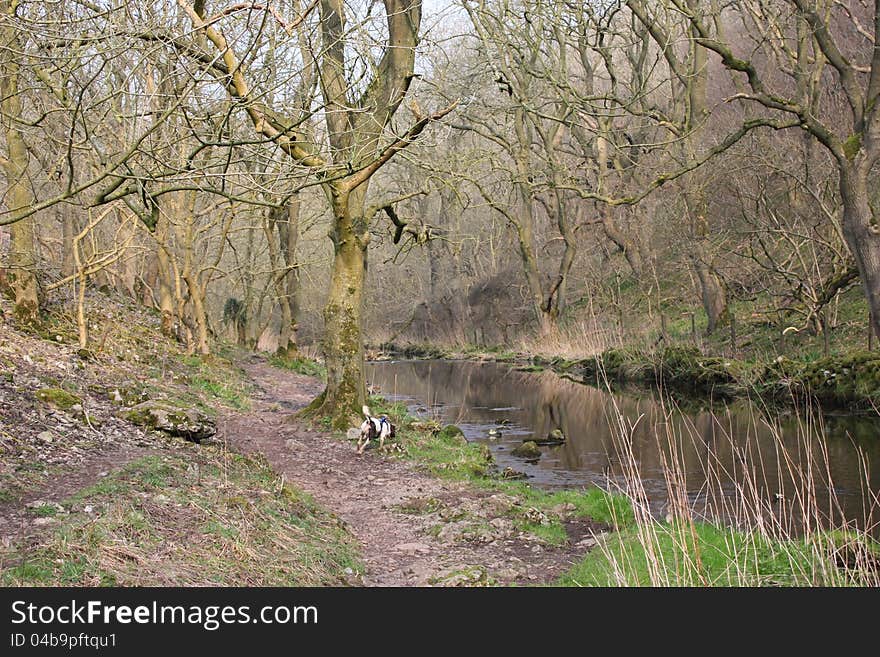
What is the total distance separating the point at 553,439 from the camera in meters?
14.0

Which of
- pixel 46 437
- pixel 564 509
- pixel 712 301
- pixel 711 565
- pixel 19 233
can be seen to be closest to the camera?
pixel 711 565

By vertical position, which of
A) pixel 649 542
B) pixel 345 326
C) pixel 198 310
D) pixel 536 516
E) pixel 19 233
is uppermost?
pixel 19 233

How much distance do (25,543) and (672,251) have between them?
81.6ft

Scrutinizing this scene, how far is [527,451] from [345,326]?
3.59 meters

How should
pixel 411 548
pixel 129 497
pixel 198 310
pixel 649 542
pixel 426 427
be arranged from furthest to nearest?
pixel 198 310
pixel 426 427
pixel 411 548
pixel 129 497
pixel 649 542

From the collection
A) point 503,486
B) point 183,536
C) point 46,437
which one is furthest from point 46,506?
point 503,486

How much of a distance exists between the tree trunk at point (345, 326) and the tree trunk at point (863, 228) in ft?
24.7

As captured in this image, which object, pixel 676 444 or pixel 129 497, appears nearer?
pixel 129 497

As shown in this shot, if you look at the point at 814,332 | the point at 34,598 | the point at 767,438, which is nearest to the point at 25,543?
the point at 34,598

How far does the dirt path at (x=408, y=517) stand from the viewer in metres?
6.57

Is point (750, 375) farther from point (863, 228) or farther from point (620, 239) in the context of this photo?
point (620, 239)

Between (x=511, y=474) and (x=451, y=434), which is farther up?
(x=451, y=434)

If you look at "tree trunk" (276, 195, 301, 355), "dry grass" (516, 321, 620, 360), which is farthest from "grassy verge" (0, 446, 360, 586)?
"dry grass" (516, 321, 620, 360)

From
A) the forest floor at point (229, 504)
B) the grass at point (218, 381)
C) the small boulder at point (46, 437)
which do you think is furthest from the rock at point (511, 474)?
the small boulder at point (46, 437)
